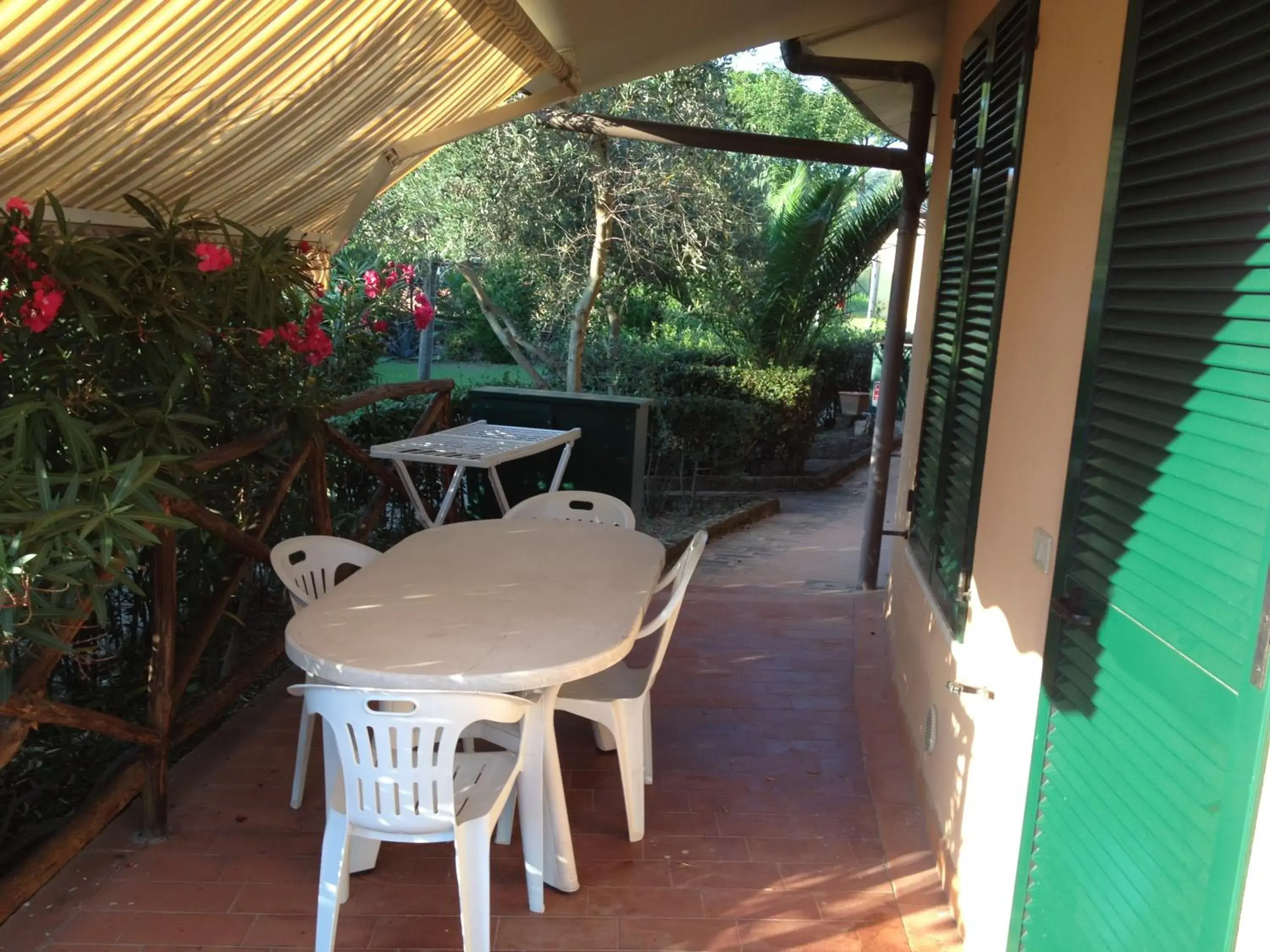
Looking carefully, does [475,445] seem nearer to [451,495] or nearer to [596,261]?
[451,495]

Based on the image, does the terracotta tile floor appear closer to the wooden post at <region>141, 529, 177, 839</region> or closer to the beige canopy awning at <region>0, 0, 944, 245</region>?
the wooden post at <region>141, 529, 177, 839</region>

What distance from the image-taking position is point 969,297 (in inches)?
141

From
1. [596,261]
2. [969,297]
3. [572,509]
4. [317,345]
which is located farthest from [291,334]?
[596,261]

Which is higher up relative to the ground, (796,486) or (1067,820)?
(1067,820)

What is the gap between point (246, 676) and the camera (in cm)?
388

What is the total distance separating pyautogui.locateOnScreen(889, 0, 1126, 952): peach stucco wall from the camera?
7.45 ft

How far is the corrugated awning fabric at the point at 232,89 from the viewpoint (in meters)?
2.58

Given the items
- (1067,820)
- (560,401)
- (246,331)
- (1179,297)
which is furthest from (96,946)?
(560,401)

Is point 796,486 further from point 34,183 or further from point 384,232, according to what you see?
point 34,183

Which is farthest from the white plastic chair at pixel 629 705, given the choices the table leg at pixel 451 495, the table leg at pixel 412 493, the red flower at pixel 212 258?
the table leg at pixel 412 493

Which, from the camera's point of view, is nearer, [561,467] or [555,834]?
[555,834]

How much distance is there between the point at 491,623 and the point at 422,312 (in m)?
3.11

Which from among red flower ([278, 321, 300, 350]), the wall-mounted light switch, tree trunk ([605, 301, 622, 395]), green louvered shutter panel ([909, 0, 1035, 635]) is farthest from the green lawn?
the wall-mounted light switch

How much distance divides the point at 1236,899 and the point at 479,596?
2202 mm
